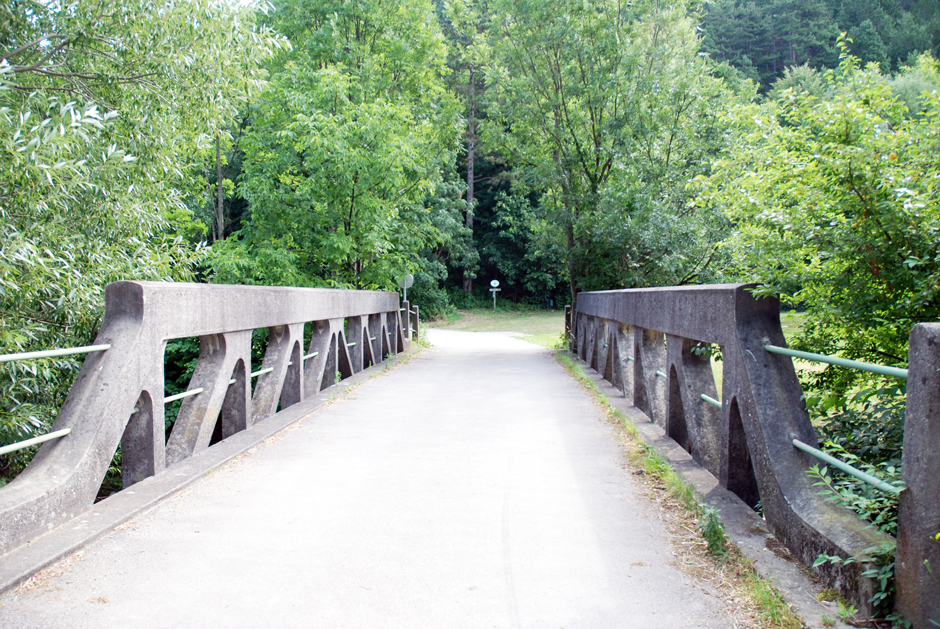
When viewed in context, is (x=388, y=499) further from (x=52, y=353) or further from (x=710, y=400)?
(x=710, y=400)

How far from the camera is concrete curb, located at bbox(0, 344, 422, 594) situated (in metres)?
2.94

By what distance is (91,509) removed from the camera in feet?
12.1

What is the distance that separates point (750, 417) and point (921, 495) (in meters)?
1.40

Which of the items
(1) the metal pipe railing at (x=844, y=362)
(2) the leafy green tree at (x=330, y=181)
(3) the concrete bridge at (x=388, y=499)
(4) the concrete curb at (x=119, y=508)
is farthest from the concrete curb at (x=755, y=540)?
(2) the leafy green tree at (x=330, y=181)

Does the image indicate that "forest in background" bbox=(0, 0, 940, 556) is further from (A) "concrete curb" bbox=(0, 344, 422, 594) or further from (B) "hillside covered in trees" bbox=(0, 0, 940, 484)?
(A) "concrete curb" bbox=(0, 344, 422, 594)

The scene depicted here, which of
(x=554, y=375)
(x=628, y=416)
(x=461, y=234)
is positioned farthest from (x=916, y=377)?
(x=461, y=234)

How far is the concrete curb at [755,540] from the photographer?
258 centimetres

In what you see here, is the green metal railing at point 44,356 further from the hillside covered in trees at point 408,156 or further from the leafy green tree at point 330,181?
the leafy green tree at point 330,181

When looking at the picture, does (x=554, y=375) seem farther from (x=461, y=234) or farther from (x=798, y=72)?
(x=798, y=72)

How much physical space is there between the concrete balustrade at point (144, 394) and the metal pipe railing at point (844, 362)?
356cm

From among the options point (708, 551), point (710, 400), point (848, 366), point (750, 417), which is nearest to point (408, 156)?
point (710, 400)

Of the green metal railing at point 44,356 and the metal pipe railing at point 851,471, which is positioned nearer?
the metal pipe railing at point 851,471

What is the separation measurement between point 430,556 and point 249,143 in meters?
15.2

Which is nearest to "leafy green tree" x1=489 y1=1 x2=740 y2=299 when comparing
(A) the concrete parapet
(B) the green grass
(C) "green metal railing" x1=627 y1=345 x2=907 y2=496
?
(A) the concrete parapet
